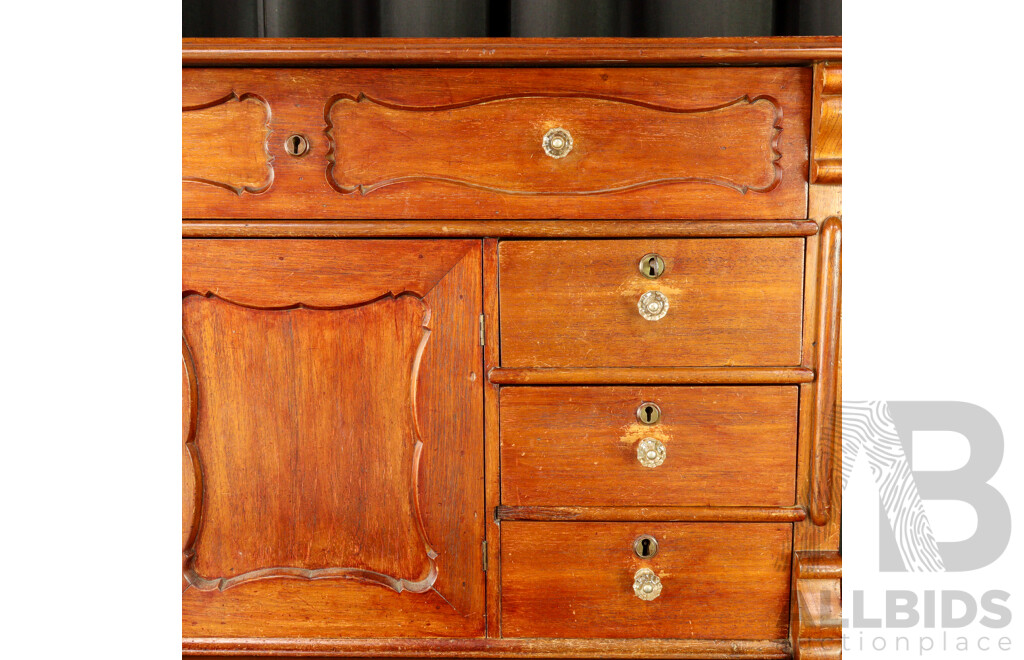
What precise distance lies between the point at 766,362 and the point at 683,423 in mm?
A: 125

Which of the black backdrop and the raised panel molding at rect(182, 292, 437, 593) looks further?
the black backdrop

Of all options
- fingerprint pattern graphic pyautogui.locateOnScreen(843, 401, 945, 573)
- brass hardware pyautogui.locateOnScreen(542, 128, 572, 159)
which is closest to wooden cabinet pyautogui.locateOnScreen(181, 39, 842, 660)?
brass hardware pyautogui.locateOnScreen(542, 128, 572, 159)

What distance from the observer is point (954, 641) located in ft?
1.20

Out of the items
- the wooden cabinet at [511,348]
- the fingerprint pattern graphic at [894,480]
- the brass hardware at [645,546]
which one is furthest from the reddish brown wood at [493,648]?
the fingerprint pattern graphic at [894,480]

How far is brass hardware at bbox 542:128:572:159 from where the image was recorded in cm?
79

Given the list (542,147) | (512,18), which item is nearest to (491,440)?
(542,147)

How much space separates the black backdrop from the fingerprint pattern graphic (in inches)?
33.9

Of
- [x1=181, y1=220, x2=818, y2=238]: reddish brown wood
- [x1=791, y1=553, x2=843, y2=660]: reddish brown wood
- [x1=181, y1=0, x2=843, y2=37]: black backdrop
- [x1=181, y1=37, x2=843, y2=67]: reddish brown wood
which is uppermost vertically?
[x1=181, y1=0, x2=843, y2=37]: black backdrop

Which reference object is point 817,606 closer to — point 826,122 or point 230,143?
point 826,122

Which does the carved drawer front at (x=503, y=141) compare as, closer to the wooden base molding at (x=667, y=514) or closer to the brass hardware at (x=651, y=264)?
the brass hardware at (x=651, y=264)

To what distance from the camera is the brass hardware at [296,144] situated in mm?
802

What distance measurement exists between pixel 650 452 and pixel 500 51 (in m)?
0.51

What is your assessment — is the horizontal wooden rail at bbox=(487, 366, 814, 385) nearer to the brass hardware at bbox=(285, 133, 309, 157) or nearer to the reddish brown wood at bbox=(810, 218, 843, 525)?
the reddish brown wood at bbox=(810, 218, 843, 525)

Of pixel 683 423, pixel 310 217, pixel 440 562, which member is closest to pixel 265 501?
pixel 440 562
